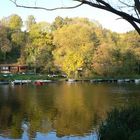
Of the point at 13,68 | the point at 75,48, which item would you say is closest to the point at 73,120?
the point at 75,48

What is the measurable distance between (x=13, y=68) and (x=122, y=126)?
3367 inches

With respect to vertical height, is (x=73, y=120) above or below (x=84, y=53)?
below

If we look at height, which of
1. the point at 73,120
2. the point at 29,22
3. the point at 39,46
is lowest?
the point at 73,120

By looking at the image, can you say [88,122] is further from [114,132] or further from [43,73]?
[43,73]

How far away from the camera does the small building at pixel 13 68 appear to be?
97.8m

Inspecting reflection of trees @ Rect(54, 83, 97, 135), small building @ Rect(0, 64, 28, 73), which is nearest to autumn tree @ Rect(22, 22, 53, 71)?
small building @ Rect(0, 64, 28, 73)

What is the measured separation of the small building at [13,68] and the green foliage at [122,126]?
80.6 metres

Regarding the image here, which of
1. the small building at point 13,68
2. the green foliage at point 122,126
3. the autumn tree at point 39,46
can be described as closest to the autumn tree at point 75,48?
the autumn tree at point 39,46

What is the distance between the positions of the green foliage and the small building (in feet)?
265

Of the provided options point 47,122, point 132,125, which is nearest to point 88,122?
point 47,122

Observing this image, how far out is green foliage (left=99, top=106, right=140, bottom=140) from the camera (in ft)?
50.4

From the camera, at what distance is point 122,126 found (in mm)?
15727

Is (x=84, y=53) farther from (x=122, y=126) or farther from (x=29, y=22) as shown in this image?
(x=122, y=126)

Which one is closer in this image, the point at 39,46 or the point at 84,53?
the point at 84,53
